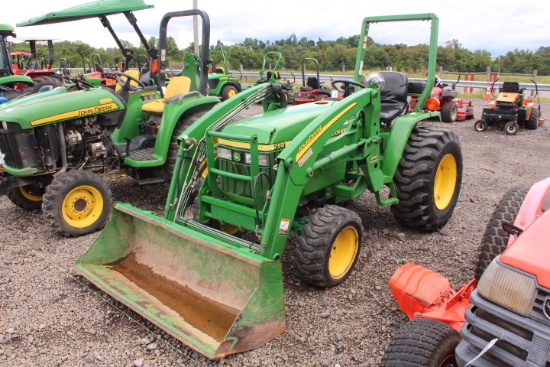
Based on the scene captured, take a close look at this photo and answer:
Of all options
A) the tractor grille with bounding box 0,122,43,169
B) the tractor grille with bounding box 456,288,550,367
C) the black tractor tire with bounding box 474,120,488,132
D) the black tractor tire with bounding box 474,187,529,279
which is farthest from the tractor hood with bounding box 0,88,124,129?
the black tractor tire with bounding box 474,120,488,132

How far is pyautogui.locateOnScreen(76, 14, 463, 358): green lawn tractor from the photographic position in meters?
3.03

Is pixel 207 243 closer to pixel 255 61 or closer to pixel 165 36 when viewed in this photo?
pixel 165 36

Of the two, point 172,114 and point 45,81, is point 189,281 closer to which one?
point 172,114

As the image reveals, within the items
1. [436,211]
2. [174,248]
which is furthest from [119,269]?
[436,211]

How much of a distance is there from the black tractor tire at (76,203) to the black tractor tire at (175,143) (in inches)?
30.6

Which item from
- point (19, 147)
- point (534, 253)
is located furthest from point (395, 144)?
point (19, 147)

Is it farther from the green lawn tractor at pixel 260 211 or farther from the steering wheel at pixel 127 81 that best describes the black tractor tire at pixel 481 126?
the steering wheel at pixel 127 81

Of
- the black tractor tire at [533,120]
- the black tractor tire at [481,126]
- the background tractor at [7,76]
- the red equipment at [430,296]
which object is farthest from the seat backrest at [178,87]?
the black tractor tire at [533,120]

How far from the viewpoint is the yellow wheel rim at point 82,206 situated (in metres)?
4.70

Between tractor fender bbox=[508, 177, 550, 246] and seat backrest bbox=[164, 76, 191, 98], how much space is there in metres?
4.35

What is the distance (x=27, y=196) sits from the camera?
5.49m

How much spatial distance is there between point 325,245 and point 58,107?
3228 mm

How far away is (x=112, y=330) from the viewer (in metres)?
3.15

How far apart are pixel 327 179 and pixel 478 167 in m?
4.46
